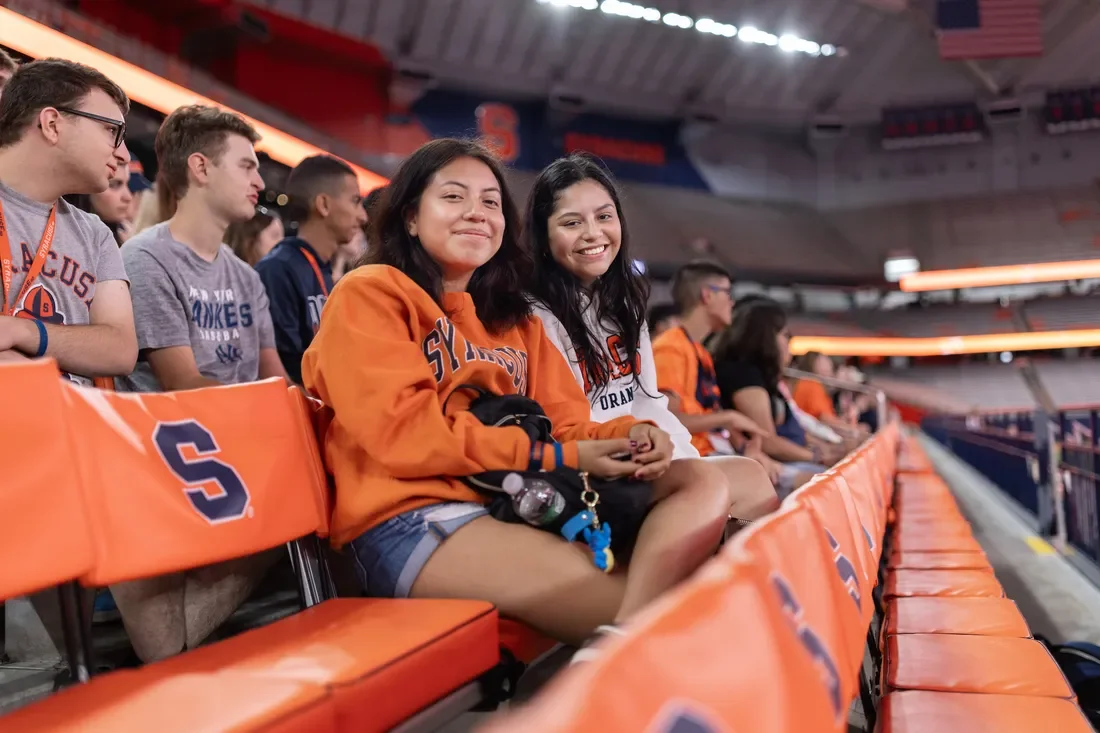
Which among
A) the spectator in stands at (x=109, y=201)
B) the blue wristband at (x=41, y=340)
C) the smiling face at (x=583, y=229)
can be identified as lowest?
the blue wristband at (x=41, y=340)

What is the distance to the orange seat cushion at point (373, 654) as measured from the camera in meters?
1.08

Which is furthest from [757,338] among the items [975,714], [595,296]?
[975,714]

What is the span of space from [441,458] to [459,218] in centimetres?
56

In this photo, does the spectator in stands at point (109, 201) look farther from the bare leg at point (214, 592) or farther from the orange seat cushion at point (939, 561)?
the orange seat cushion at point (939, 561)

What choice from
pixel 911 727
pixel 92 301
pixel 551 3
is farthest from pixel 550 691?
pixel 551 3

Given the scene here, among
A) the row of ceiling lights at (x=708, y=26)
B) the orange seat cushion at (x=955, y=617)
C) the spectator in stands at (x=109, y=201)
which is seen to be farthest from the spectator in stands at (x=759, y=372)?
the row of ceiling lights at (x=708, y=26)

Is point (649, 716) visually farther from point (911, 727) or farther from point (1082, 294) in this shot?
point (1082, 294)

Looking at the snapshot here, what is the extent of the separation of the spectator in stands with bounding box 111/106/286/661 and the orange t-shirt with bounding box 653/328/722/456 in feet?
5.18

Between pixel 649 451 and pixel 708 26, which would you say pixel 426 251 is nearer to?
pixel 649 451

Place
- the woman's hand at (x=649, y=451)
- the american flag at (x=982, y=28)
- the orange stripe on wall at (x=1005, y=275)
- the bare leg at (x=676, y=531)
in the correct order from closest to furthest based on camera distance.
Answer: the bare leg at (x=676, y=531)
the woman's hand at (x=649, y=451)
the american flag at (x=982, y=28)
the orange stripe on wall at (x=1005, y=275)

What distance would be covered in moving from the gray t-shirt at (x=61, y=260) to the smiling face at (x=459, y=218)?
0.73m

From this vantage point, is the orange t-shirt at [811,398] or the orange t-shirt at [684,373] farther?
the orange t-shirt at [811,398]

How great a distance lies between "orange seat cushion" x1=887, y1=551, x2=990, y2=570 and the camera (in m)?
2.85

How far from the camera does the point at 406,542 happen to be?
59.2 inches
